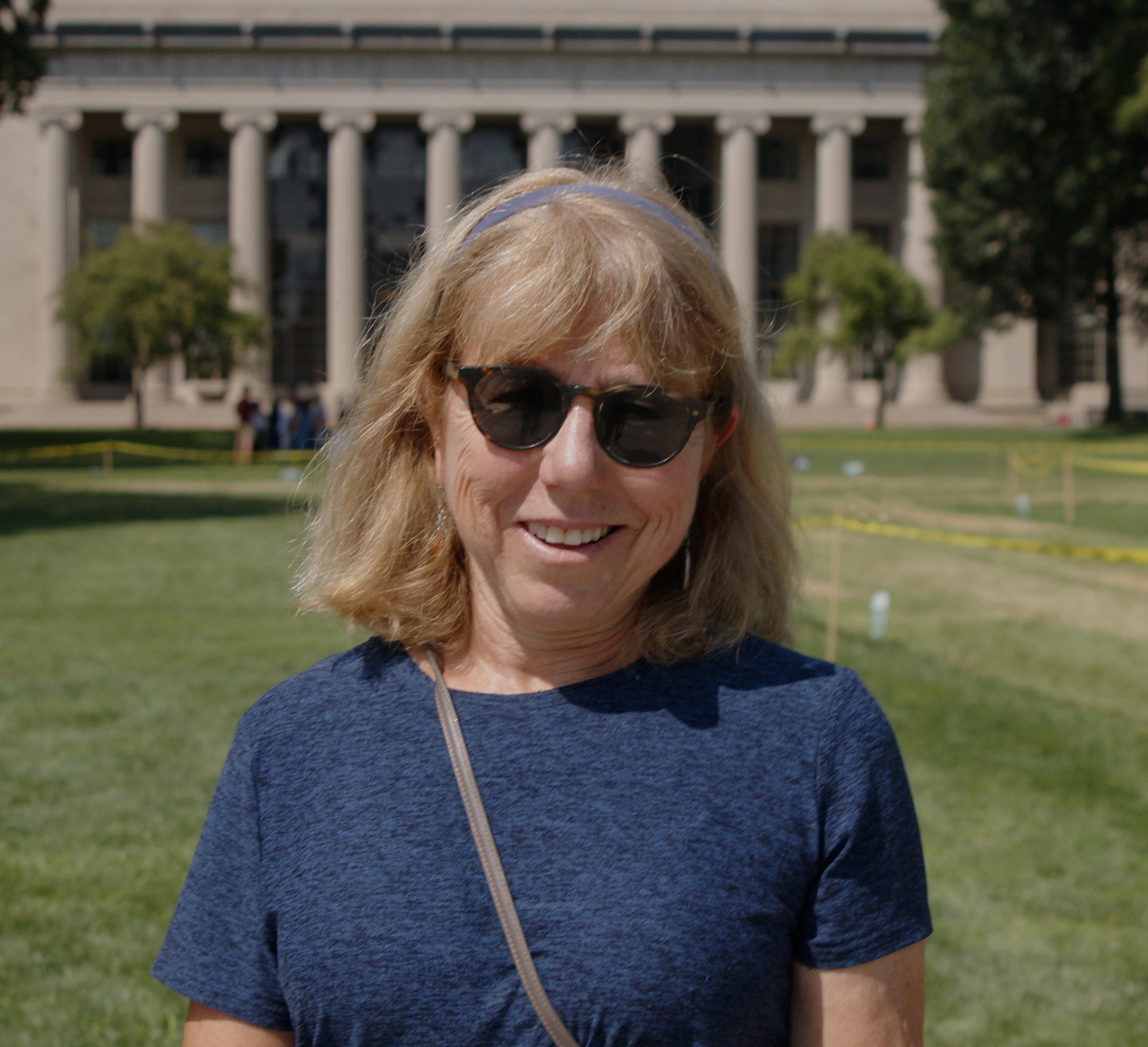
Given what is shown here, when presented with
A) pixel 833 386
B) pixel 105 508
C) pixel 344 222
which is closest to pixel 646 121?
pixel 344 222

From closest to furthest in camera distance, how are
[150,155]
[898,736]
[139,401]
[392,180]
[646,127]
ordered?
1. [898,736]
2. [139,401]
3. [150,155]
4. [646,127]
5. [392,180]

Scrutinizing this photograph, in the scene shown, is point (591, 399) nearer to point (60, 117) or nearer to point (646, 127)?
point (646, 127)

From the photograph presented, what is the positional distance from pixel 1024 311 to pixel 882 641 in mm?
42300

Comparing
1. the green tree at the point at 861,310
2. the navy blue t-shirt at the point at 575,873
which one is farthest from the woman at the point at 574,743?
the green tree at the point at 861,310

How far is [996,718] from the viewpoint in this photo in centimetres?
771

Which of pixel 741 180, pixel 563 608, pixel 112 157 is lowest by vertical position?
pixel 563 608

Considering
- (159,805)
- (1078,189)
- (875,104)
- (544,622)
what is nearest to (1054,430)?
(1078,189)

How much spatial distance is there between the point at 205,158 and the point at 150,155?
198 inches

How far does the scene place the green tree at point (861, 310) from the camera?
48.7 metres

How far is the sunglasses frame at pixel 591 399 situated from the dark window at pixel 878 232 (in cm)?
6932

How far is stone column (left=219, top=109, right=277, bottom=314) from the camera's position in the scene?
62812mm

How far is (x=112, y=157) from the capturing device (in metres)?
67.6

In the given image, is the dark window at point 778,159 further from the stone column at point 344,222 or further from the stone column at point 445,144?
the stone column at point 344,222

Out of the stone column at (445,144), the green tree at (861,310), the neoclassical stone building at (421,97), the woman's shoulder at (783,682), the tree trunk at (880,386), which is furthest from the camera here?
the stone column at (445,144)
